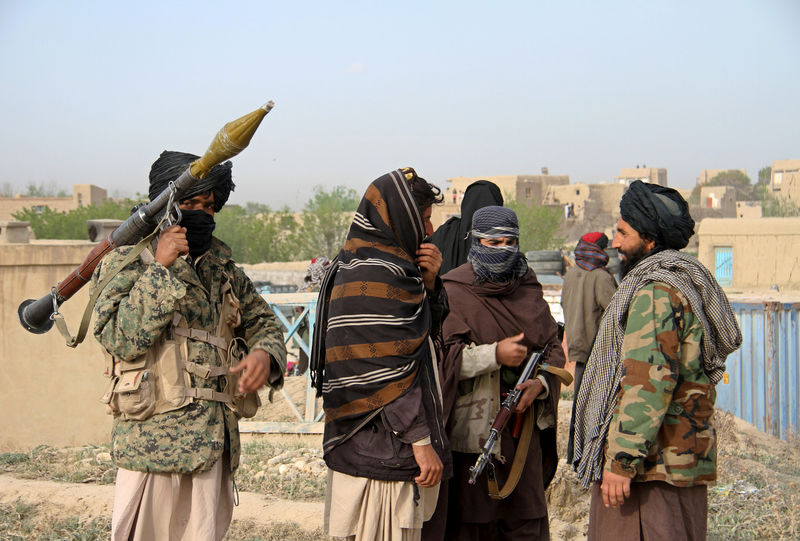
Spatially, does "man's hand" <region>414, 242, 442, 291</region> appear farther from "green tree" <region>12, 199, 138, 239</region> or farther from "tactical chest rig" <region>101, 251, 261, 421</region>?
"green tree" <region>12, 199, 138, 239</region>

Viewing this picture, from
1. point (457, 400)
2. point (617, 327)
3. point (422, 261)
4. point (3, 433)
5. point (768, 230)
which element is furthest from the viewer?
point (768, 230)

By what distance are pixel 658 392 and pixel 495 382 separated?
2.64 ft

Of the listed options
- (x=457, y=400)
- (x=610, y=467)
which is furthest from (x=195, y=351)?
(x=610, y=467)

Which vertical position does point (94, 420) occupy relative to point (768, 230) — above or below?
below

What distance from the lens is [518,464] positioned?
323 cm

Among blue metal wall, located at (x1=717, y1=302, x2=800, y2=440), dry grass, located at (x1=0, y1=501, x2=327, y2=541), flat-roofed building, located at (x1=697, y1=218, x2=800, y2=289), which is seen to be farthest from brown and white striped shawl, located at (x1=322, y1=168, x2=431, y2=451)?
flat-roofed building, located at (x1=697, y1=218, x2=800, y2=289)

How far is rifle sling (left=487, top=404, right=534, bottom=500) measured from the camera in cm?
315

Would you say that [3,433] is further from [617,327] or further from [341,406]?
[617,327]

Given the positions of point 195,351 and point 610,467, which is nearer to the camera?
point 195,351

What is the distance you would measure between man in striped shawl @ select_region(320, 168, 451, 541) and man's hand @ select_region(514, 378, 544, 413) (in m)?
0.72

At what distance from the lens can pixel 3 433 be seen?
6.44 metres

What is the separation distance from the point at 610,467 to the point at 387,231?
118 cm

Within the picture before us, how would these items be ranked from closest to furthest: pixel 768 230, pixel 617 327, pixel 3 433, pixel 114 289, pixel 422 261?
pixel 114 289, pixel 422 261, pixel 617 327, pixel 3 433, pixel 768 230

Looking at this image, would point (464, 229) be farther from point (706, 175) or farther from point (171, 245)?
point (706, 175)
